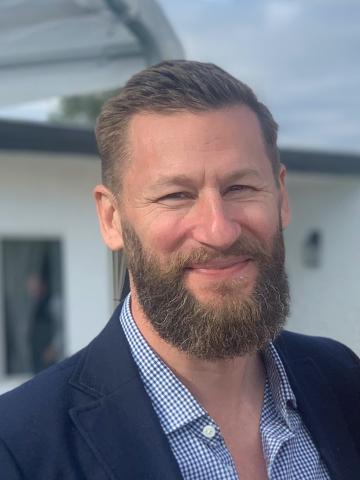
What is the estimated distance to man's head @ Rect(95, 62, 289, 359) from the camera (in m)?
1.40

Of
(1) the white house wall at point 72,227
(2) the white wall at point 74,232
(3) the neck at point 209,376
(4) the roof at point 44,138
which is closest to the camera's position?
(3) the neck at point 209,376

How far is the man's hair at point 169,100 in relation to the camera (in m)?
1.44

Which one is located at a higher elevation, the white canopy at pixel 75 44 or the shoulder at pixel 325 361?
the white canopy at pixel 75 44

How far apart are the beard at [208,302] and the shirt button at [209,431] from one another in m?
0.14

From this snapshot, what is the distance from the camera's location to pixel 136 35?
4.51 meters

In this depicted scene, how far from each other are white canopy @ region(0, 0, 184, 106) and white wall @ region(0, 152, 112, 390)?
80 centimetres

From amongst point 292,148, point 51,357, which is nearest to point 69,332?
point 51,357

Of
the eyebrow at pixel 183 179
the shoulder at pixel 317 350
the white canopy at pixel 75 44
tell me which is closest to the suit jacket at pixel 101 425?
the shoulder at pixel 317 350

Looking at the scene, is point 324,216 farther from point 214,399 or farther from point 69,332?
Result: point 214,399

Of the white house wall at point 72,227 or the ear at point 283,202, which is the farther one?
the white house wall at point 72,227

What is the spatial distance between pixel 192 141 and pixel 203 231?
18cm

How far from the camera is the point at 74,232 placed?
255 inches

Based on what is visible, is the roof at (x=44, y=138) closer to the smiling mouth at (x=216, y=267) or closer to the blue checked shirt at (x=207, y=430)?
the blue checked shirt at (x=207, y=430)

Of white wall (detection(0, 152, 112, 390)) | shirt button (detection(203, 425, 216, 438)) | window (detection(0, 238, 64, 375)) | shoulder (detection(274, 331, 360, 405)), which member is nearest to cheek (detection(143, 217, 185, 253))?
shirt button (detection(203, 425, 216, 438))
